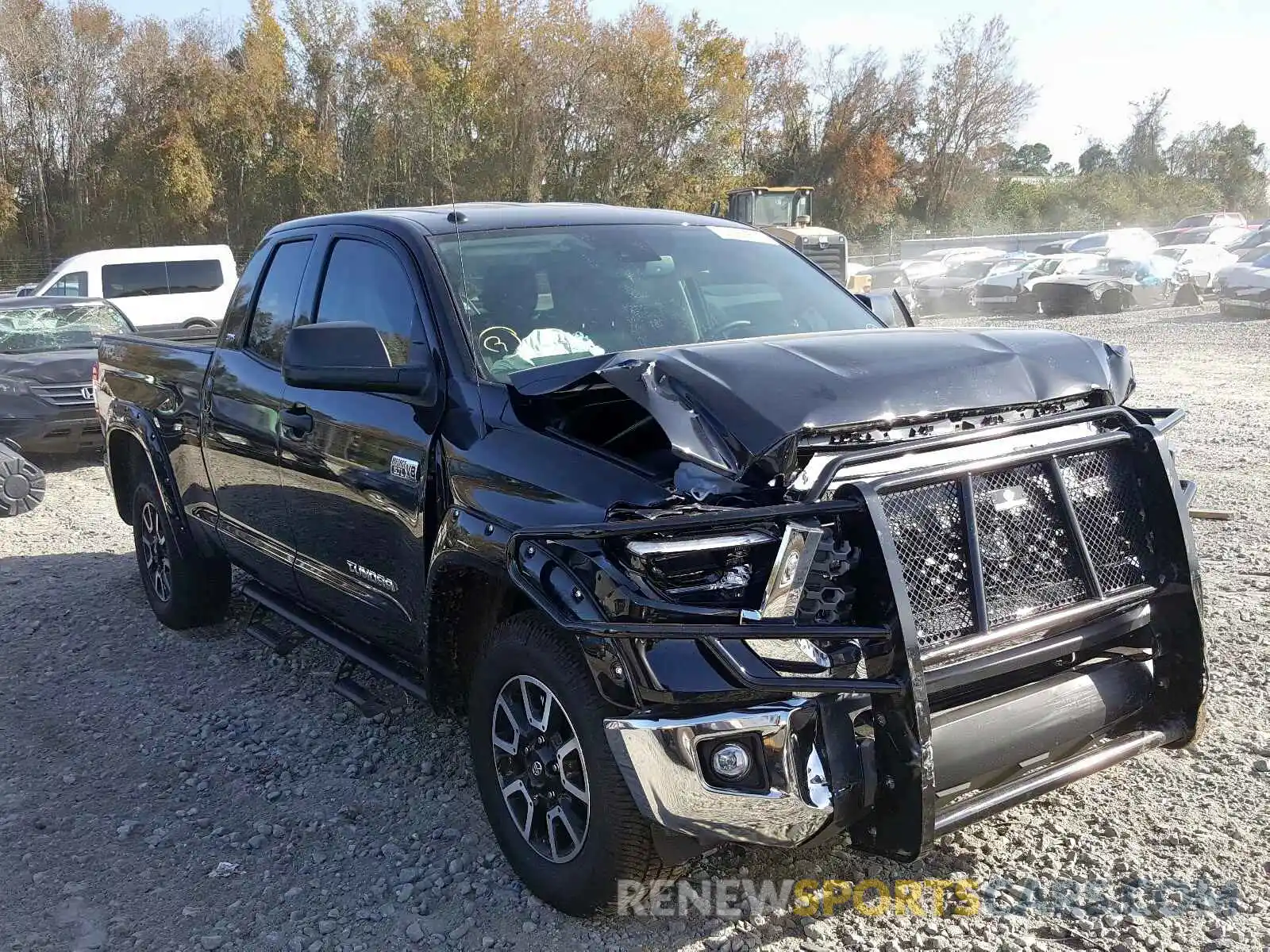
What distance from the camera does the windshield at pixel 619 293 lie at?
3.68 metres

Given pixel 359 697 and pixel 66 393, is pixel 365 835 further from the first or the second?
pixel 66 393

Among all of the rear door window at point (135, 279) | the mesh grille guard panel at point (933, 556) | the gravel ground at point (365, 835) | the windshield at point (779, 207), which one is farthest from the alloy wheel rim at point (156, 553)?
the windshield at point (779, 207)

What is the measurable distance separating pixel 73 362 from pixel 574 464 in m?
9.55

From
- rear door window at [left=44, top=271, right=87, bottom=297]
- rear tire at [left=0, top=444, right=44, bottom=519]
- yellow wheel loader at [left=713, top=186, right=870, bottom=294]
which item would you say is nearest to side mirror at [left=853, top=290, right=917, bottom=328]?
rear tire at [left=0, top=444, right=44, bottom=519]

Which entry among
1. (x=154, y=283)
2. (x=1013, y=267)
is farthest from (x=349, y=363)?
(x=1013, y=267)

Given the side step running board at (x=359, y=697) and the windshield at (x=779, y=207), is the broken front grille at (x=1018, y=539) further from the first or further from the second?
the windshield at (x=779, y=207)

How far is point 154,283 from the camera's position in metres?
18.6

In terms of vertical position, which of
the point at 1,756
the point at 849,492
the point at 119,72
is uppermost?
the point at 119,72

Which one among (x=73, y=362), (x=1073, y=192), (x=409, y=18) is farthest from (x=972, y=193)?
(x=73, y=362)

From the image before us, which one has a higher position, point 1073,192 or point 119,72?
point 119,72

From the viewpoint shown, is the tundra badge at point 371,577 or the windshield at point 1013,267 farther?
the windshield at point 1013,267

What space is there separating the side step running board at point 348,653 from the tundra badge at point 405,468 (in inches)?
27.3

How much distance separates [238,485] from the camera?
190 inches

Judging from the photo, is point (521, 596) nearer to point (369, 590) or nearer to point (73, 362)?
point (369, 590)
